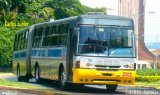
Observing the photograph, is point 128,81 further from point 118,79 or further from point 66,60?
point 66,60

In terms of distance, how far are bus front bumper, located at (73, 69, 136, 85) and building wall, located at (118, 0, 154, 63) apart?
280 feet

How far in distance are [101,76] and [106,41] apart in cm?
144

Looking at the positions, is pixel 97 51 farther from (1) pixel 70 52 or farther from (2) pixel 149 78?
(2) pixel 149 78

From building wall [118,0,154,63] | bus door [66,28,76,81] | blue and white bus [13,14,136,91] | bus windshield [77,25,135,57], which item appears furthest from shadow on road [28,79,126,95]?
building wall [118,0,154,63]

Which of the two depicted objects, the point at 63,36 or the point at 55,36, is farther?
the point at 55,36

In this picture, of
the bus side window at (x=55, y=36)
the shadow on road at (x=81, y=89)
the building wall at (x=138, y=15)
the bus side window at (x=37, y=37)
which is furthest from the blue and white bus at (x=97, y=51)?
the building wall at (x=138, y=15)

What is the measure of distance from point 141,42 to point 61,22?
8850cm

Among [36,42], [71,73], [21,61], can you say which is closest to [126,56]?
[71,73]

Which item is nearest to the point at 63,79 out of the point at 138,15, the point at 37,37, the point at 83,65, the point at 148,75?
the point at 83,65

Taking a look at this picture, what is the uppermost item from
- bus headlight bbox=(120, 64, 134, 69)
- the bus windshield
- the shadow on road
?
the bus windshield

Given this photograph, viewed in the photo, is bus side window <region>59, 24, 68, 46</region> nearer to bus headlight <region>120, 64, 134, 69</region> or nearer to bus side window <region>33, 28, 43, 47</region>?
bus headlight <region>120, 64, 134, 69</region>

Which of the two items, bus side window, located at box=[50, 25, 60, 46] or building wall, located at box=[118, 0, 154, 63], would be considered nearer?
bus side window, located at box=[50, 25, 60, 46]

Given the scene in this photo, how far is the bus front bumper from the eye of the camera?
2191cm

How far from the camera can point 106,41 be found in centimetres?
2230
